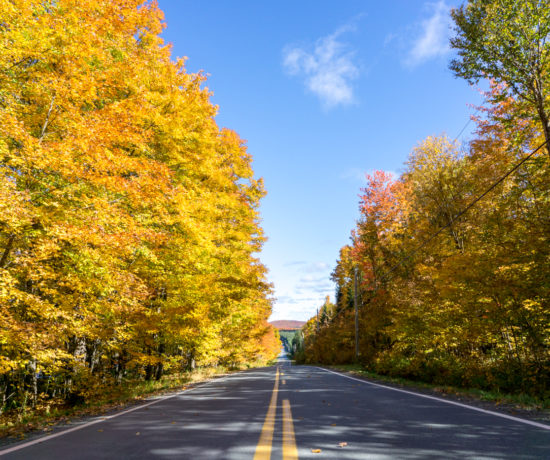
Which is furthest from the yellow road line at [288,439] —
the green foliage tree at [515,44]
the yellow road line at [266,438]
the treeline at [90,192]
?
the green foliage tree at [515,44]

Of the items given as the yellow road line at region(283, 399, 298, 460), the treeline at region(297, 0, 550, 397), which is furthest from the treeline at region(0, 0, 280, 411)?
the treeline at region(297, 0, 550, 397)

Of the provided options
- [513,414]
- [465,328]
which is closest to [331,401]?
[513,414]

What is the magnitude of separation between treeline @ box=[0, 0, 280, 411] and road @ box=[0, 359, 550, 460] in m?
2.93

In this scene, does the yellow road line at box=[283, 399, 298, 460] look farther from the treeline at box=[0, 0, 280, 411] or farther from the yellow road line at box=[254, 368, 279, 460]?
the treeline at box=[0, 0, 280, 411]

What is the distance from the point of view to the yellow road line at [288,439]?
3309mm

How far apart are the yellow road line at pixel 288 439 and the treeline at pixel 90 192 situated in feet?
16.0

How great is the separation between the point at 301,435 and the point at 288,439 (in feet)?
0.84

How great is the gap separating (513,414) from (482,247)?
18.6ft

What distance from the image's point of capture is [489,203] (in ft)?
47.3

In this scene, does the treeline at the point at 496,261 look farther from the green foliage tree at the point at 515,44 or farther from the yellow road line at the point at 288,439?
the yellow road line at the point at 288,439

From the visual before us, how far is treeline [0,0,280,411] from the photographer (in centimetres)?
641

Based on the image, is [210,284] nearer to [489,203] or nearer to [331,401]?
[331,401]

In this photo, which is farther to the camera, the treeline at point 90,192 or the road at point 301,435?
the treeline at point 90,192

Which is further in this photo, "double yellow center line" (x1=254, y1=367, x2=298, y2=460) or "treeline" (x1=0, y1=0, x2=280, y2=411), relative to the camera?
"treeline" (x1=0, y1=0, x2=280, y2=411)
